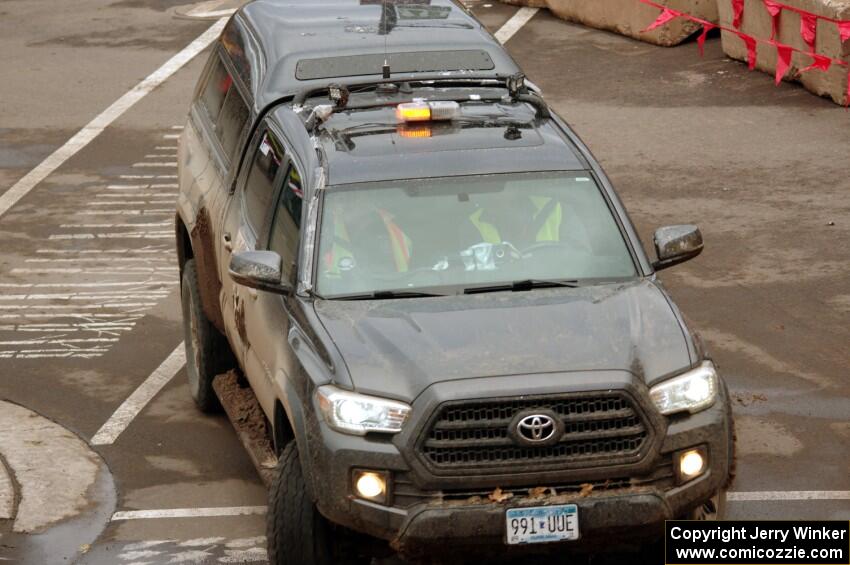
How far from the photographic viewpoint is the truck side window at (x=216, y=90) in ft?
34.6

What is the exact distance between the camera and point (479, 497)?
6883 millimetres

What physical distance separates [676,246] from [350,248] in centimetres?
154

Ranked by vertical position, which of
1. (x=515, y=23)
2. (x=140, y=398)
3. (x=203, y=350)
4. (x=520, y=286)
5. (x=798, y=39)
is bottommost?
(x=515, y=23)

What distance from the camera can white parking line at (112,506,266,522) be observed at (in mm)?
8836

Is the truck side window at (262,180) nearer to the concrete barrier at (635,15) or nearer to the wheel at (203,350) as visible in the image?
the wheel at (203,350)

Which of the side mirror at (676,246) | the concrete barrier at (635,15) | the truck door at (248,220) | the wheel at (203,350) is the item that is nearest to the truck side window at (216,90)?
the wheel at (203,350)

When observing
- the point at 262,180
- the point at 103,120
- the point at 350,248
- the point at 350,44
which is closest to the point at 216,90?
the point at 350,44

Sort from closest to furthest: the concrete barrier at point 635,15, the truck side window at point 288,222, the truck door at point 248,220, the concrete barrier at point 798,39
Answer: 1. the truck side window at point 288,222
2. the truck door at point 248,220
3. the concrete barrier at point 798,39
4. the concrete barrier at point 635,15

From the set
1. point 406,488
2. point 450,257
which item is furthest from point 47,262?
point 406,488

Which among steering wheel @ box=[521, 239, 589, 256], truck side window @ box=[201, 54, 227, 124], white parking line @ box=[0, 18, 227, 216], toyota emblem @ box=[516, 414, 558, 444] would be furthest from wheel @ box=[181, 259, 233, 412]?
white parking line @ box=[0, 18, 227, 216]

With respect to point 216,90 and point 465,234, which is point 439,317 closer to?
point 465,234

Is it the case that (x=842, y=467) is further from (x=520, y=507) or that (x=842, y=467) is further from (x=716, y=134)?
(x=716, y=134)

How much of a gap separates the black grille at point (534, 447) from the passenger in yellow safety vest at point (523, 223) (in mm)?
1297

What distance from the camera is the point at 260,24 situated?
34.7 feet
